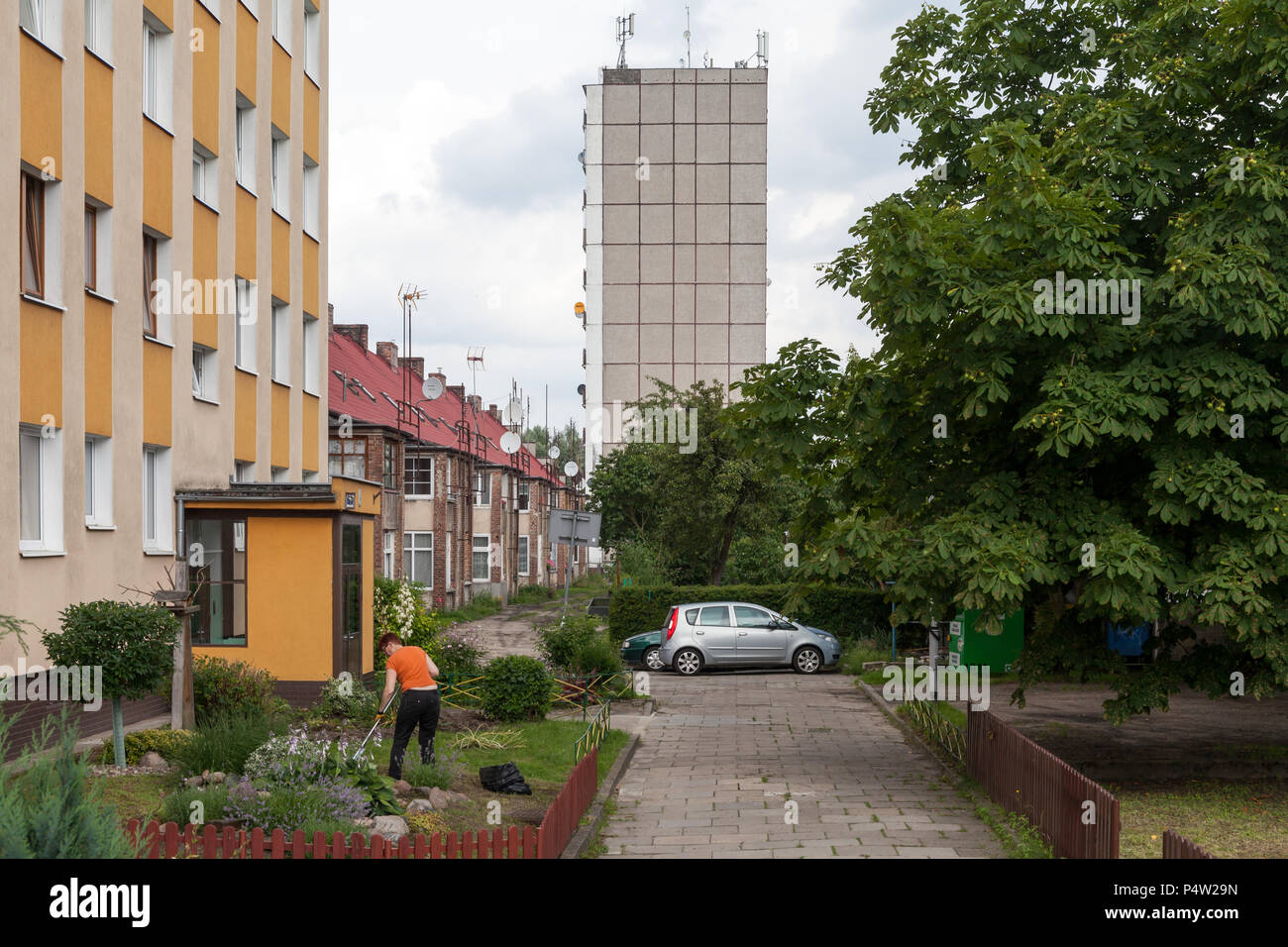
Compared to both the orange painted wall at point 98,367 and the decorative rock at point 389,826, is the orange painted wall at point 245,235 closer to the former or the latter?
the orange painted wall at point 98,367

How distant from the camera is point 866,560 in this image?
42.9 ft

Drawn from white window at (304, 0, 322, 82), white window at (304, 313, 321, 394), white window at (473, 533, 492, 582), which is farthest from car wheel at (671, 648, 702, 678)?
white window at (473, 533, 492, 582)

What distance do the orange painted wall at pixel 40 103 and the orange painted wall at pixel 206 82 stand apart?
4.78 metres

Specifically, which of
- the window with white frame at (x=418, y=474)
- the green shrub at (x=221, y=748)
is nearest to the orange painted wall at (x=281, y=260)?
the green shrub at (x=221, y=748)

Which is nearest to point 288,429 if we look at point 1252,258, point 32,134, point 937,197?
point 32,134

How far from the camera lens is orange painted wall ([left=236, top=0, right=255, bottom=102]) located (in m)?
22.1

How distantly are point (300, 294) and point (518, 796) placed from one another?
15.7m

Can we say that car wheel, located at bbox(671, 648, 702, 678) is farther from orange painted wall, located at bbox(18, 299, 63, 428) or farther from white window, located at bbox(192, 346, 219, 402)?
orange painted wall, located at bbox(18, 299, 63, 428)

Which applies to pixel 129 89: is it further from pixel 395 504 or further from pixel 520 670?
pixel 395 504

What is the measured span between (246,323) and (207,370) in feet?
6.62

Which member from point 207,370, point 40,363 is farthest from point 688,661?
point 40,363

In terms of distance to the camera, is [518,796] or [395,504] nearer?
[518,796]

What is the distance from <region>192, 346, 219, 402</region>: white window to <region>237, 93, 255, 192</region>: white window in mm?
3627
